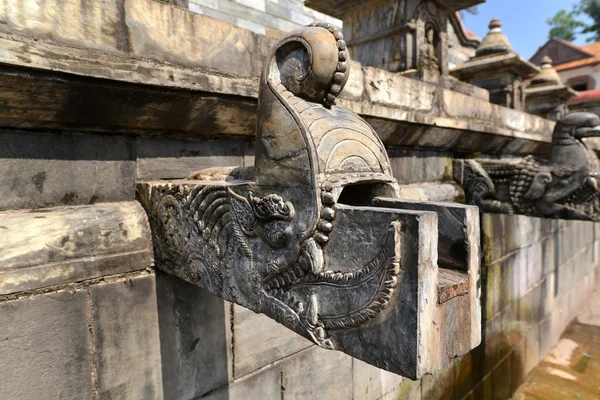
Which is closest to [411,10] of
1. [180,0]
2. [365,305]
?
[180,0]

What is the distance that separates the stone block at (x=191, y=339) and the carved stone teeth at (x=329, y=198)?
37.4 inches

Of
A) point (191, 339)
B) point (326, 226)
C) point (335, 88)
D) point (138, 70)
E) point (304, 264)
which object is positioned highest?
point (138, 70)

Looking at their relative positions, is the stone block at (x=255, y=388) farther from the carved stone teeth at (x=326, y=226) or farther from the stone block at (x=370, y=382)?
the carved stone teeth at (x=326, y=226)

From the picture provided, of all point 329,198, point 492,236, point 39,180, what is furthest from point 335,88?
point 492,236

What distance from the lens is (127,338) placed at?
1.58 m

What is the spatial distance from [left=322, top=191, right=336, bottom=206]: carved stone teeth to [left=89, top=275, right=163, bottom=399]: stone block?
96 cm

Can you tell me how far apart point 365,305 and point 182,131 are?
1.18 metres

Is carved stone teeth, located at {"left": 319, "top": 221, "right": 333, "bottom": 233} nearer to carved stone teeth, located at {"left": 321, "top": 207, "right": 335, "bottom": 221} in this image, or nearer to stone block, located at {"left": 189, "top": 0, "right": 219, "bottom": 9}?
carved stone teeth, located at {"left": 321, "top": 207, "right": 335, "bottom": 221}

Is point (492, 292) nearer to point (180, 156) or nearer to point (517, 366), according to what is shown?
point (517, 366)

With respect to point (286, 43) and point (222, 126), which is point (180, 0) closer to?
point (222, 126)

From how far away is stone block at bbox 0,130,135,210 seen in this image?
1412mm

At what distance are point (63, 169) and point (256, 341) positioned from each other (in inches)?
46.8

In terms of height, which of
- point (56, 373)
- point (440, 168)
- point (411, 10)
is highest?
point (411, 10)

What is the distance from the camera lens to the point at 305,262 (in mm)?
1092
